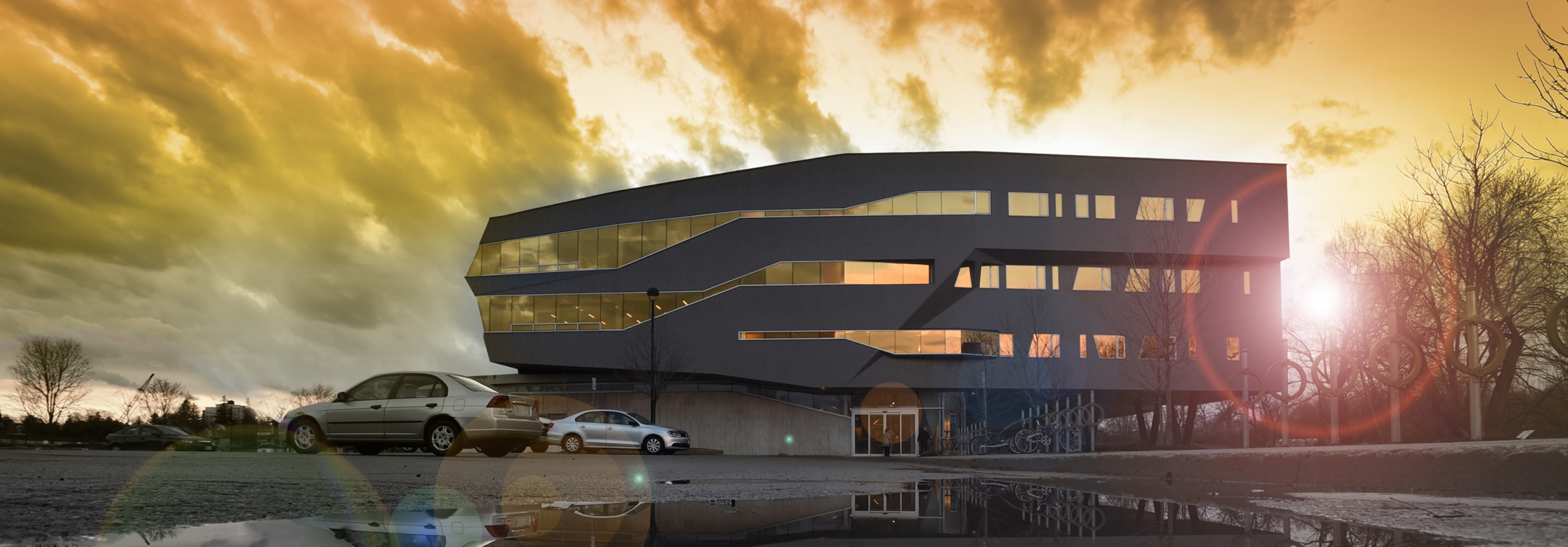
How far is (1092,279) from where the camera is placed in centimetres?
4762

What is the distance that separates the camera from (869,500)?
7668 millimetres

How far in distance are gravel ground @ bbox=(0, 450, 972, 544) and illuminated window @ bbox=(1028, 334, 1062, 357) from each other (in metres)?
33.0

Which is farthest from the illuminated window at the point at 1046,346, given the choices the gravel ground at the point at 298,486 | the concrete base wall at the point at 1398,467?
the concrete base wall at the point at 1398,467

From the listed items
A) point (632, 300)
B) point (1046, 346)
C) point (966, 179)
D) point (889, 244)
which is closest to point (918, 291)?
point (889, 244)

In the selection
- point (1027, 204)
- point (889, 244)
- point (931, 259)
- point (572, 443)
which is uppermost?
point (1027, 204)

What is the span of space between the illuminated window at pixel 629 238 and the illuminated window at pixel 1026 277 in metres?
3.48

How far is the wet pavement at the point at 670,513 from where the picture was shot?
14.1 feet

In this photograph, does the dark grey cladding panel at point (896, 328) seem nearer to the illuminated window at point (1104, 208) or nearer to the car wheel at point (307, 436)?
the illuminated window at point (1104, 208)

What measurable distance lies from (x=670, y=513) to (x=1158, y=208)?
→ 1821 inches

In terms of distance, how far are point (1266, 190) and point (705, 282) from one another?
30.2m

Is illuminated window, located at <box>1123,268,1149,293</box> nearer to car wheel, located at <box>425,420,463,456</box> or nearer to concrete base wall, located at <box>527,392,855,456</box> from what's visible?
concrete base wall, located at <box>527,392,855,456</box>

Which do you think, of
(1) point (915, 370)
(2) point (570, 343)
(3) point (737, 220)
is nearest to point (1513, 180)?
(1) point (915, 370)

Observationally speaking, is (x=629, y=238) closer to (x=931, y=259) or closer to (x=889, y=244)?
(x=889, y=244)

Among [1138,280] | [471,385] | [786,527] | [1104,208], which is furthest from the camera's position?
[1104,208]
